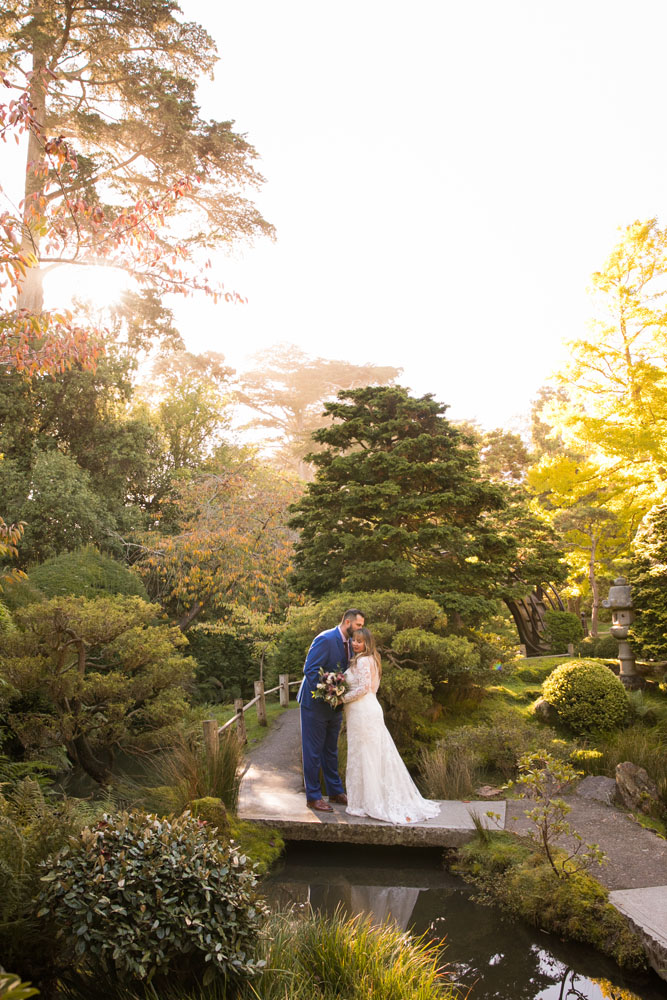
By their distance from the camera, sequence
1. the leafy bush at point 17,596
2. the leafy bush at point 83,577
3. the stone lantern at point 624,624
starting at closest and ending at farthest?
the leafy bush at point 17,596
the leafy bush at point 83,577
the stone lantern at point 624,624

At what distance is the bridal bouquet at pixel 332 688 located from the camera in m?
6.96

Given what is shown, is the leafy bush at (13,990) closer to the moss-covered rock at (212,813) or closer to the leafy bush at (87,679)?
the moss-covered rock at (212,813)

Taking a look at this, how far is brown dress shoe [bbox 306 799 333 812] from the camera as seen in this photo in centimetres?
707

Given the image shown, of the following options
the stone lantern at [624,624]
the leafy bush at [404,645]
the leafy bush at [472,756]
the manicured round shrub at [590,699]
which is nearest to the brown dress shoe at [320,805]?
the leafy bush at [472,756]

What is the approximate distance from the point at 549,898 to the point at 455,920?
73 centimetres

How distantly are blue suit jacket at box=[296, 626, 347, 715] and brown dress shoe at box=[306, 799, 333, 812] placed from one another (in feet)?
2.94

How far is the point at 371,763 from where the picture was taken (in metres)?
6.93

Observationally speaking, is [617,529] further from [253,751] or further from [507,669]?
[253,751]

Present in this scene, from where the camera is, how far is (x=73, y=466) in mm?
14914

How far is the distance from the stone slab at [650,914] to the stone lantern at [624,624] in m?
6.75

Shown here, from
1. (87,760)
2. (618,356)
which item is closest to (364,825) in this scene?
(87,760)

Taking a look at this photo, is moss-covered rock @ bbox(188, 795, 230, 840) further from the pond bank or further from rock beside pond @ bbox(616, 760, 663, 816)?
rock beside pond @ bbox(616, 760, 663, 816)

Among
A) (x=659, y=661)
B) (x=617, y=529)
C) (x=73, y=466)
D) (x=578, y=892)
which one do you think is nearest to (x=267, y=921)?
(x=578, y=892)

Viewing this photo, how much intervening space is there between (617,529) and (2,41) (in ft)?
56.1
